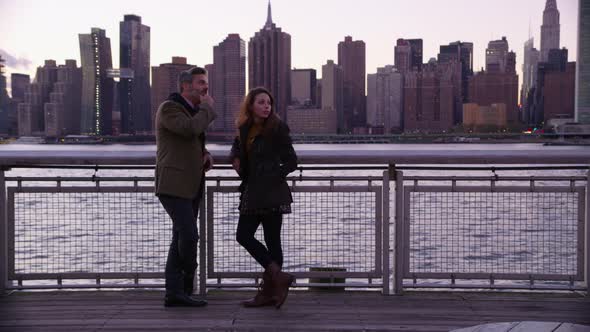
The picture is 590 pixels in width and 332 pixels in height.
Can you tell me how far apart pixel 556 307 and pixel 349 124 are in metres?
53.1

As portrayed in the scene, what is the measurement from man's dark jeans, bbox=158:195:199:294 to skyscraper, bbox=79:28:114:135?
39.6 m

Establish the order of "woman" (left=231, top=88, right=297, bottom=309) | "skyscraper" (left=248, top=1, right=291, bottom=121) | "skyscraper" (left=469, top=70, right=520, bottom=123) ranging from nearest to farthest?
1. "woman" (left=231, top=88, right=297, bottom=309)
2. "skyscraper" (left=248, top=1, right=291, bottom=121)
3. "skyscraper" (left=469, top=70, right=520, bottom=123)

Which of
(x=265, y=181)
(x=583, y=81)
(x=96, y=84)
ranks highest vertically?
(x=96, y=84)

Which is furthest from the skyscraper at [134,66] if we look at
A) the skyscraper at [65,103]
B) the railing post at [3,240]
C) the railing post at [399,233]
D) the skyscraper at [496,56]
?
the skyscraper at [496,56]

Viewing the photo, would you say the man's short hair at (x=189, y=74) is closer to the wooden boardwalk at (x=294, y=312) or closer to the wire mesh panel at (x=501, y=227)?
the wooden boardwalk at (x=294, y=312)

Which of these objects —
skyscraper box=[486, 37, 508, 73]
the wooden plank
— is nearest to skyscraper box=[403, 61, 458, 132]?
skyscraper box=[486, 37, 508, 73]

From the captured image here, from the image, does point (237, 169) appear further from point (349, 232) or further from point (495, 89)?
point (495, 89)

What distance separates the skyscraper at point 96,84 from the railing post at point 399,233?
39834 millimetres

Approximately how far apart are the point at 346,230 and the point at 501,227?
3.45ft

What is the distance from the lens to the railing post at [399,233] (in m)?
4.23

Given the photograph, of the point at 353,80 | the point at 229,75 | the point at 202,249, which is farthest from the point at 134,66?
the point at 202,249

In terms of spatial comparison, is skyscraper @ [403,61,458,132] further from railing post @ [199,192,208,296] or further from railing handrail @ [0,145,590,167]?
railing post @ [199,192,208,296]

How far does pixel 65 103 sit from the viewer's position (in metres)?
46.1

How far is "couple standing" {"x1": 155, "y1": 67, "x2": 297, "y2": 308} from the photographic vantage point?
3.73 meters
